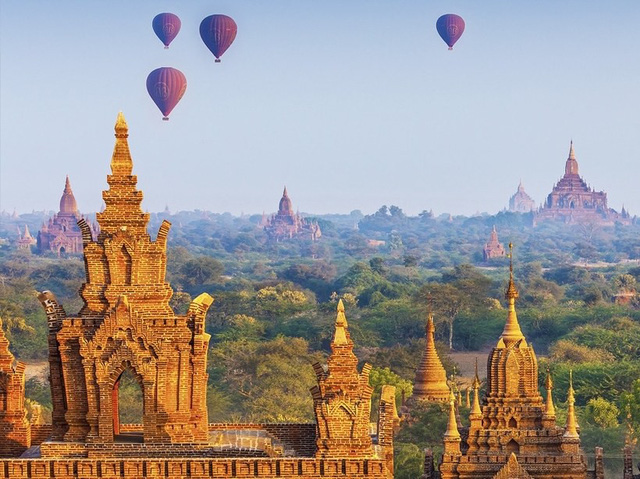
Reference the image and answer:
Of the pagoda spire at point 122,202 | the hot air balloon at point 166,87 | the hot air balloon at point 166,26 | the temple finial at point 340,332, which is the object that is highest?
the hot air balloon at point 166,26

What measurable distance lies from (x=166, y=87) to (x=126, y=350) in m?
113

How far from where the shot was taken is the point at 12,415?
33594mm

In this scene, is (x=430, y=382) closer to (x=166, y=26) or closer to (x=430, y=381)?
(x=430, y=381)

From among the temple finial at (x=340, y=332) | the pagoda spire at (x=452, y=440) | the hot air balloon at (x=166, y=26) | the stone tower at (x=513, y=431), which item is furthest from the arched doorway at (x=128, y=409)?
the hot air balloon at (x=166, y=26)

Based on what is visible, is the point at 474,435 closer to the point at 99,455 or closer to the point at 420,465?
the point at 420,465

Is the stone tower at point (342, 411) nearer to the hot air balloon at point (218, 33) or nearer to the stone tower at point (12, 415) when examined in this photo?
the stone tower at point (12, 415)

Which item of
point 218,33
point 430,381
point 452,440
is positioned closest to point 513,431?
point 452,440

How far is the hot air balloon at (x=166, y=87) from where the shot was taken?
14338cm

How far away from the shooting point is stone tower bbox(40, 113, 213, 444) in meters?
32.4

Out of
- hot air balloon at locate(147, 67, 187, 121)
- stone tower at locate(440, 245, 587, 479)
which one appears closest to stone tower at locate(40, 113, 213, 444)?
stone tower at locate(440, 245, 587, 479)

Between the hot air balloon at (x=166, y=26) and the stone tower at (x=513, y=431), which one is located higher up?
the hot air balloon at (x=166, y=26)

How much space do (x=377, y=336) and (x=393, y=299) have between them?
35.6 meters

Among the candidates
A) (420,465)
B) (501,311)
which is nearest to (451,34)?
(501,311)

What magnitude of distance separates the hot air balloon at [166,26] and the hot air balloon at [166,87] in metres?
11.6
